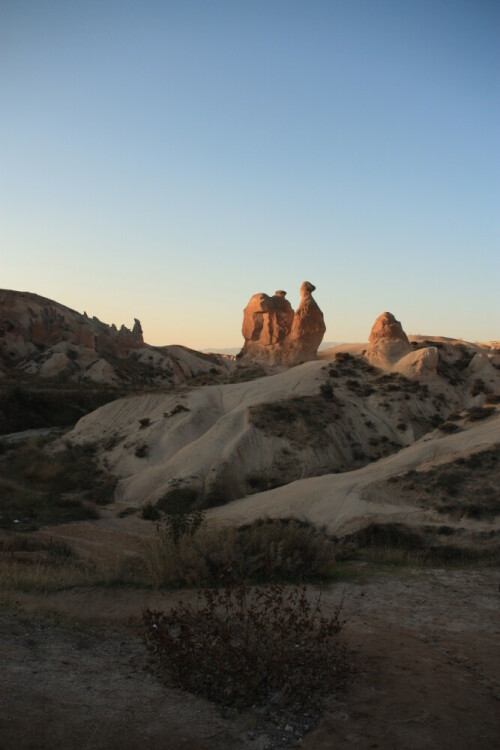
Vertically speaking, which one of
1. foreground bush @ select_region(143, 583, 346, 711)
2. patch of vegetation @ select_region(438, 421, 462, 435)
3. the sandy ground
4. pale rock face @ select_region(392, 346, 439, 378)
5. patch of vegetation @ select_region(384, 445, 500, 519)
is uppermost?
pale rock face @ select_region(392, 346, 439, 378)

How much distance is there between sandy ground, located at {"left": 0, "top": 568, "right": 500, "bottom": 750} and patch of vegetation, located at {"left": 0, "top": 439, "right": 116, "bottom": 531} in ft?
37.5

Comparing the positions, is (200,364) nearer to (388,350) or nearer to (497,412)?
(388,350)

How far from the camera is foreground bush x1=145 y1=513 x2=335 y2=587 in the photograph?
33.6 ft

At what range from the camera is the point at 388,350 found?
3619 cm

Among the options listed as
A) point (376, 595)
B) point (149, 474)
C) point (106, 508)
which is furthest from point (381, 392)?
point (376, 595)

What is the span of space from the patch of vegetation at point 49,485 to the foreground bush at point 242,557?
926cm

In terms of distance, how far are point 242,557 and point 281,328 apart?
36.2m

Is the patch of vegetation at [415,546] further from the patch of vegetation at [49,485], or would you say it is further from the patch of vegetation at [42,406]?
the patch of vegetation at [42,406]

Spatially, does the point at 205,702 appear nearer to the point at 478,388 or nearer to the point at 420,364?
the point at 420,364

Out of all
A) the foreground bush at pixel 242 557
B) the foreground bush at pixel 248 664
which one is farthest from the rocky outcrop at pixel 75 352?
the foreground bush at pixel 248 664

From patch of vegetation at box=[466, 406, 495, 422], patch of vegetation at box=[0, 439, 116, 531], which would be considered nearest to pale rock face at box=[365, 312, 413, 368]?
patch of vegetation at box=[466, 406, 495, 422]

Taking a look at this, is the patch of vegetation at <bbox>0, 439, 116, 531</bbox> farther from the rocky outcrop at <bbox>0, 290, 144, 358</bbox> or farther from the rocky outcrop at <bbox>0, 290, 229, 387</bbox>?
the rocky outcrop at <bbox>0, 290, 144, 358</bbox>

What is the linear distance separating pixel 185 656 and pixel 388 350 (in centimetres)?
3131

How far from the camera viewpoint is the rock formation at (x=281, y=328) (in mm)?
44375
